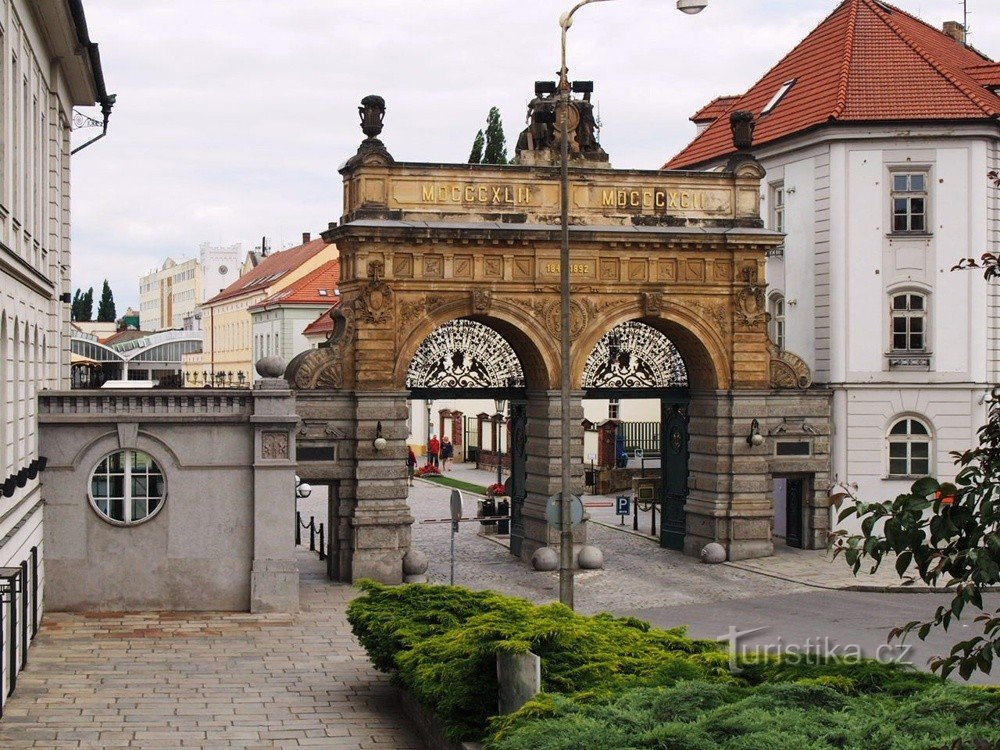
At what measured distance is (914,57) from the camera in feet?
113

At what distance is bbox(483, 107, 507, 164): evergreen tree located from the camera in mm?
56812

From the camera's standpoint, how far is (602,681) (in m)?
13.9

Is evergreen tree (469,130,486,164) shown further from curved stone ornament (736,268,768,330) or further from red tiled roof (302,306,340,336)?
curved stone ornament (736,268,768,330)

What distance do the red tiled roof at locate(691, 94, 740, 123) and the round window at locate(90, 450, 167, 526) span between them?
22881 millimetres

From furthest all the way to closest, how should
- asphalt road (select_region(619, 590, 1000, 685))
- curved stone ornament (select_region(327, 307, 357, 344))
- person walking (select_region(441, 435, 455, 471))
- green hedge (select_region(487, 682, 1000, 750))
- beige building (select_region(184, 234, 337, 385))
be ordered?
1. beige building (select_region(184, 234, 337, 385))
2. person walking (select_region(441, 435, 455, 471))
3. curved stone ornament (select_region(327, 307, 357, 344))
4. asphalt road (select_region(619, 590, 1000, 685))
5. green hedge (select_region(487, 682, 1000, 750))

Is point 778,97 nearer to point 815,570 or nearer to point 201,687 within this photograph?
point 815,570

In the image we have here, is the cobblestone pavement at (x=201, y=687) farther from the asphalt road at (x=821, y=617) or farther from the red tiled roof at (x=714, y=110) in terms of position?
the red tiled roof at (x=714, y=110)

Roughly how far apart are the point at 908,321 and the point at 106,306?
13920 centimetres

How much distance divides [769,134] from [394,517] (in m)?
13.3

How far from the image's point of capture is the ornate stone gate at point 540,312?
29.0 meters

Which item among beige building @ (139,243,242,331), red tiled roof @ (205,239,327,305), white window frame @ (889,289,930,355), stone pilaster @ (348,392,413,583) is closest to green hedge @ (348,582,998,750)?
stone pilaster @ (348,392,413,583)

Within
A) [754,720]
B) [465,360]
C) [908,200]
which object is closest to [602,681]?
[754,720]

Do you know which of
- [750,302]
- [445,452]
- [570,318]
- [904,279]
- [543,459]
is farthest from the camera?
[445,452]

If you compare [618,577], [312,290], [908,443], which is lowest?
[618,577]
